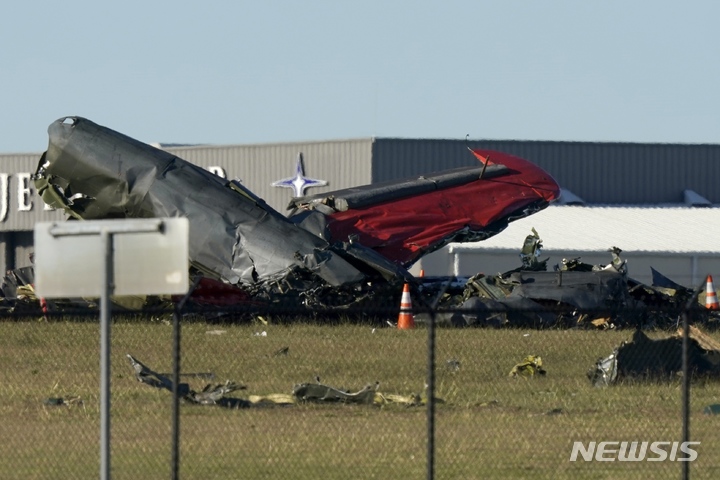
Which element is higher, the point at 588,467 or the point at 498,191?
the point at 498,191

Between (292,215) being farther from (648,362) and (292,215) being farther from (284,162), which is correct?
(284,162)

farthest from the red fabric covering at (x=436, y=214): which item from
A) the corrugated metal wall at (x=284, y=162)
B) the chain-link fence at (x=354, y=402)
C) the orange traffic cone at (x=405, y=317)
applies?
the corrugated metal wall at (x=284, y=162)

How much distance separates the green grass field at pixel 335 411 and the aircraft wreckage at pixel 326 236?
1257 millimetres

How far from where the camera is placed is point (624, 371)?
59.4 feet

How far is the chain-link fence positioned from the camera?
12.7m

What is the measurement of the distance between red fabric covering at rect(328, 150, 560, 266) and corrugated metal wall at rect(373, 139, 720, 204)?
23334 millimetres

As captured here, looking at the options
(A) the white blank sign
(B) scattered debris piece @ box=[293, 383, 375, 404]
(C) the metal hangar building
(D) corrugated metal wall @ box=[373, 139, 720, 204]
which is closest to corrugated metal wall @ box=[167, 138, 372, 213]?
(C) the metal hangar building

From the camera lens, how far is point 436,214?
1095 inches

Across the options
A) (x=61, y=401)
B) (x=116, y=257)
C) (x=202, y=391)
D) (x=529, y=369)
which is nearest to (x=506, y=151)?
(x=529, y=369)

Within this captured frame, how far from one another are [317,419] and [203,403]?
5.07 feet

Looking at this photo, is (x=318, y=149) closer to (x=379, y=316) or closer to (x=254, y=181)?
(x=254, y=181)

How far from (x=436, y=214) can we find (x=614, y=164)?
32283 mm

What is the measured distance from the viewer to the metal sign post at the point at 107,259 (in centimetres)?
852

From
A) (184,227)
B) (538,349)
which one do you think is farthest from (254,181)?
(184,227)
